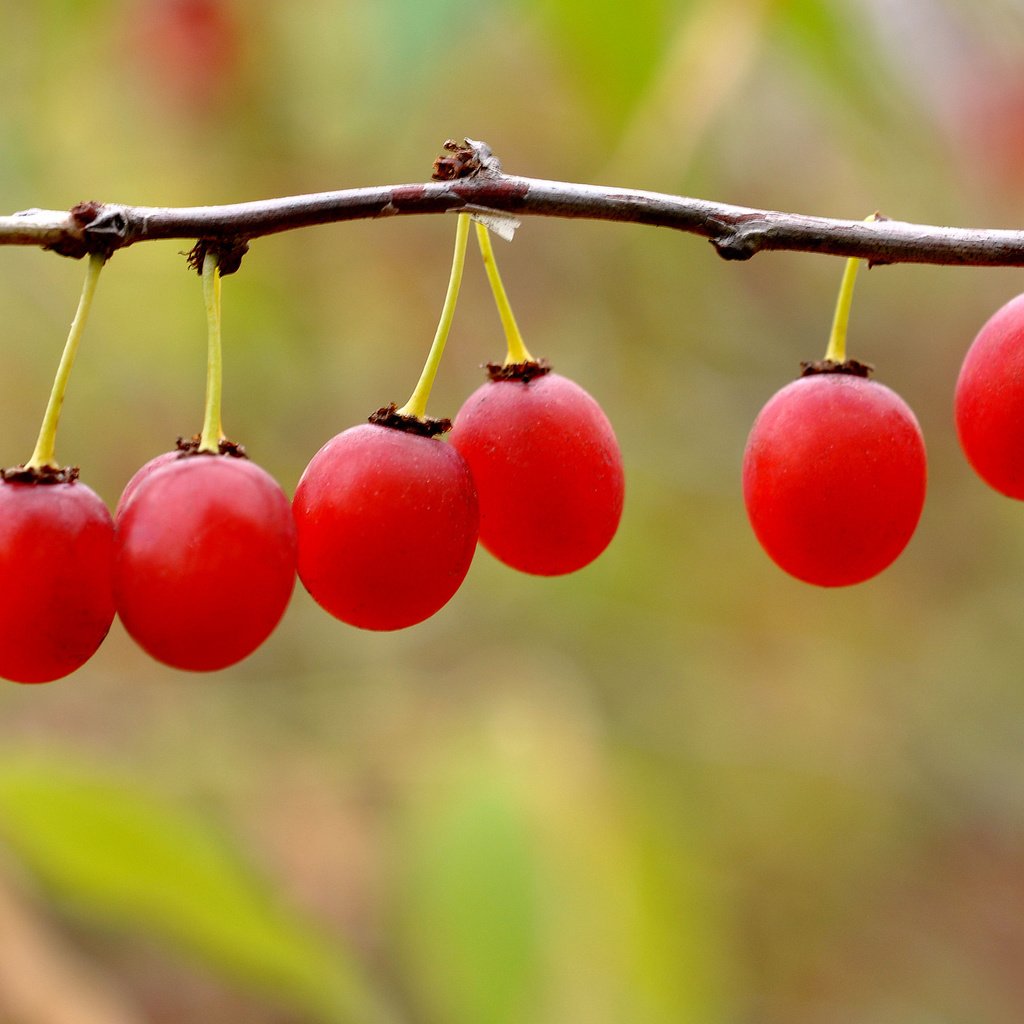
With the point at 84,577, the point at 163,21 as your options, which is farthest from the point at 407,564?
the point at 163,21

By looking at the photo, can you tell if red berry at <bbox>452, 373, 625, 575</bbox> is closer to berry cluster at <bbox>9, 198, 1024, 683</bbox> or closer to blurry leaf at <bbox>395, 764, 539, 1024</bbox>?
berry cluster at <bbox>9, 198, 1024, 683</bbox>

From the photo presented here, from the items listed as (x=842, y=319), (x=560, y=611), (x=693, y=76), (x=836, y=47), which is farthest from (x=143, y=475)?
(x=560, y=611)

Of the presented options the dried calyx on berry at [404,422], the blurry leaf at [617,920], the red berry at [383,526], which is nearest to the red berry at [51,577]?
the red berry at [383,526]

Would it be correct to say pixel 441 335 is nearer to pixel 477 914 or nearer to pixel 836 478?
pixel 836 478

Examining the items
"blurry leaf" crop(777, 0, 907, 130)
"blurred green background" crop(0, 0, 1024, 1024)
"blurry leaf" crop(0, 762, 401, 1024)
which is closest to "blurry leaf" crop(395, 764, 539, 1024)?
"blurred green background" crop(0, 0, 1024, 1024)

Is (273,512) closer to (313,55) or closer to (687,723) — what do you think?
(313,55)

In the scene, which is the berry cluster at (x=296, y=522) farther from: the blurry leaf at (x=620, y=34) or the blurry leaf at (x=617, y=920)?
the blurry leaf at (x=617, y=920)
